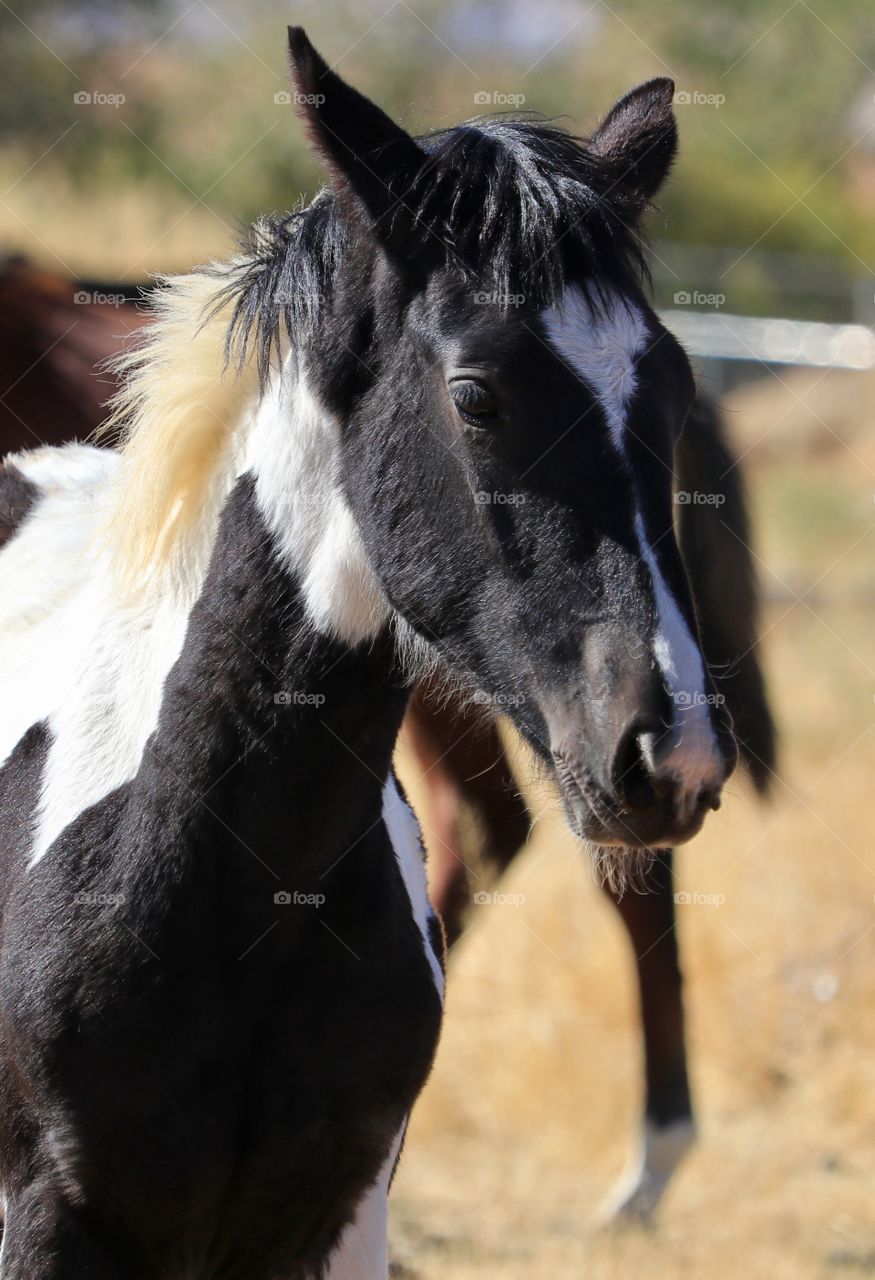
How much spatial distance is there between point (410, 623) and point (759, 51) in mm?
23456

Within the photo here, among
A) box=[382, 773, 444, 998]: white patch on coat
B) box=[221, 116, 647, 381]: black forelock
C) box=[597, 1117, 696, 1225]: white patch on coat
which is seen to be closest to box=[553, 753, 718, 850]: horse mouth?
box=[382, 773, 444, 998]: white patch on coat

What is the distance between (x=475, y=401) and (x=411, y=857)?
102cm

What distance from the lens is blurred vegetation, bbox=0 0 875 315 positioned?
1304cm

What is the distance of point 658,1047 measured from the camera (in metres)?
4.87

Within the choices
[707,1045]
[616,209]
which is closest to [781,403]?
[707,1045]

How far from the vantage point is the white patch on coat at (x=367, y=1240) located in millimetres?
2459

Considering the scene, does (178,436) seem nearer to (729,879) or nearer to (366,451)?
(366,451)

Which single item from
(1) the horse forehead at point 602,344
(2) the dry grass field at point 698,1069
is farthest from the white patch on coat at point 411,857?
(2) the dry grass field at point 698,1069

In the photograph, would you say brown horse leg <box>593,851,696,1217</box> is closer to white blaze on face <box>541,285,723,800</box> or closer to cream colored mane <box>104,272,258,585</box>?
cream colored mane <box>104,272,258,585</box>

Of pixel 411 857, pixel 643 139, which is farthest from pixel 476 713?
pixel 643 139

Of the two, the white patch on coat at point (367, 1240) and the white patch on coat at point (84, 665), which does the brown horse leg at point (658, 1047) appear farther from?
the white patch on coat at point (84, 665)

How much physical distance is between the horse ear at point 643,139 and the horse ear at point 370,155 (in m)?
0.41

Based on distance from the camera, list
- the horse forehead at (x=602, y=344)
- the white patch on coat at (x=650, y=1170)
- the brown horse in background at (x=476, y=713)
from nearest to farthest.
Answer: the horse forehead at (x=602, y=344) → the brown horse in background at (x=476, y=713) → the white patch on coat at (x=650, y=1170)

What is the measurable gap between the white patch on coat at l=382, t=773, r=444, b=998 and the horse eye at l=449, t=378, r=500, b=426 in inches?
29.7
